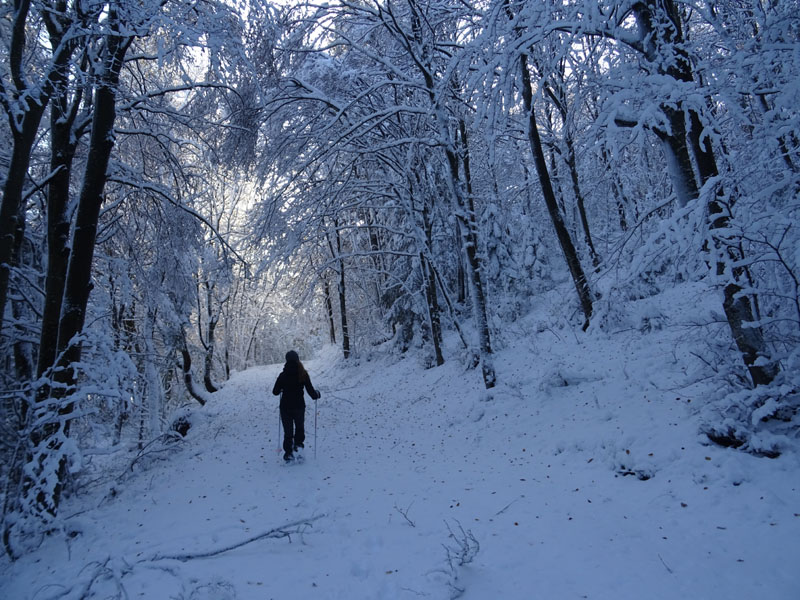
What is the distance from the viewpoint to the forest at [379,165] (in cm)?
372

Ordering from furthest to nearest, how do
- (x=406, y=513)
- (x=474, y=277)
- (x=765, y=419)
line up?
(x=474, y=277)
(x=406, y=513)
(x=765, y=419)

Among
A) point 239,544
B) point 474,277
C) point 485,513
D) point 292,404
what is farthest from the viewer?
point 474,277

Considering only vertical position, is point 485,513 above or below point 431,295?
below

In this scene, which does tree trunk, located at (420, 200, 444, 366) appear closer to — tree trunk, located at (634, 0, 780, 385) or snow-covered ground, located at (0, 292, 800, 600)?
snow-covered ground, located at (0, 292, 800, 600)

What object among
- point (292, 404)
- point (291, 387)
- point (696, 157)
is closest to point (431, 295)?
point (291, 387)

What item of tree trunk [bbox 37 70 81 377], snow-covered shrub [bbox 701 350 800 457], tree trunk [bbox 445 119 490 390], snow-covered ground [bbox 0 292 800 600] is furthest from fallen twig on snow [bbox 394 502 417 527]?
tree trunk [bbox 37 70 81 377]

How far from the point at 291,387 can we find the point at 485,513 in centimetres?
414

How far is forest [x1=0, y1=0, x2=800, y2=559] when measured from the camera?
3.72m

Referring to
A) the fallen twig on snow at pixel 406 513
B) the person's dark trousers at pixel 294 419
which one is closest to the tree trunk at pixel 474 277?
the person's dark trousers at pixel 294 419

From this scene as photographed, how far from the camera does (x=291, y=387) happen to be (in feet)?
24.0

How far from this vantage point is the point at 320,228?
39.5 feet

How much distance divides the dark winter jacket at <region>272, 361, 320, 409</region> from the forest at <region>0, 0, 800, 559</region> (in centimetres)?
236

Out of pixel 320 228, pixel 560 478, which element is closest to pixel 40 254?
pixel 320 228

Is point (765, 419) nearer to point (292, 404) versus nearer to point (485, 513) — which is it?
point (485, 513)
